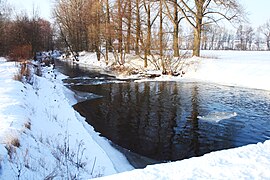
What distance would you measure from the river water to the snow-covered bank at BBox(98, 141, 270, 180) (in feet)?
8.70

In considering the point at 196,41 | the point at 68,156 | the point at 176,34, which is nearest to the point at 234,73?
the point at 196,41

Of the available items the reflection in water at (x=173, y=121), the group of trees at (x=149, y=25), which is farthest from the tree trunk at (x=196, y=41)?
the reflection in water at (x=173, y=121)

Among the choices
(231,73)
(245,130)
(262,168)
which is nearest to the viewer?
(262,168)

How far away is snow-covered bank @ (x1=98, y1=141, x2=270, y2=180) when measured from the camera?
364 centimetres

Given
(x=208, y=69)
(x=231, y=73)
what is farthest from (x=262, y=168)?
(x=208, y=69)

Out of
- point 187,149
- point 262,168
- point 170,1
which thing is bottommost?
point 187,149

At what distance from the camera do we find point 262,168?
12.8 feet

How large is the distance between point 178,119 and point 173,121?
13.8 inches

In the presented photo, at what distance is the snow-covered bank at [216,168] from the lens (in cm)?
364

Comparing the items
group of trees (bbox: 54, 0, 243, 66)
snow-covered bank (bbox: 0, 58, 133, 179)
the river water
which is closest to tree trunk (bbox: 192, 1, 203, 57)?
group of trees (bbox: 54, 0, 243, 66)

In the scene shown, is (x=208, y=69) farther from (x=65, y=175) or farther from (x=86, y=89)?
(x=65, y=175)

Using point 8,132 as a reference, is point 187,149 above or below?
below

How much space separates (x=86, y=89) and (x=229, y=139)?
39.1ft

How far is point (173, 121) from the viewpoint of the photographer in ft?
33.1
